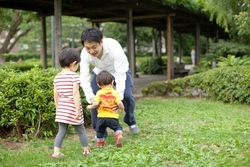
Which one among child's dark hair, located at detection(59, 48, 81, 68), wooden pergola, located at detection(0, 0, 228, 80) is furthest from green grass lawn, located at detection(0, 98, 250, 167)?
wooden pergola, located at detection(0, 0, 228, 80)

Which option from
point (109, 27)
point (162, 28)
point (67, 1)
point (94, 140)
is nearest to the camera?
point (94, 140)

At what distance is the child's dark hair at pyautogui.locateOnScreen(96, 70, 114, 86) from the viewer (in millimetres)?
4727

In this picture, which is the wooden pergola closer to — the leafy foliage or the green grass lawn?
the leafy foliage

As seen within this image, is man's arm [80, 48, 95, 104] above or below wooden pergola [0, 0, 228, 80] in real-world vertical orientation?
below

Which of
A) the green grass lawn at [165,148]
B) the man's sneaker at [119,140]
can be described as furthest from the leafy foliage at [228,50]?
the man's sneaker at [119,140]

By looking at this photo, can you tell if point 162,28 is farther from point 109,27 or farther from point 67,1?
point 109,27

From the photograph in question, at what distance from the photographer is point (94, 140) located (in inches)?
207

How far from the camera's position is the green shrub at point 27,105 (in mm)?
5453

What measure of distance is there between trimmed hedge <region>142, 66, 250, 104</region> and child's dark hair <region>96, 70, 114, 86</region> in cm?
545

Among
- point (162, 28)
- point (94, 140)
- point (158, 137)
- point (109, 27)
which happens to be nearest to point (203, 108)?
point (158, 137)

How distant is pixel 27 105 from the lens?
18.0 ft

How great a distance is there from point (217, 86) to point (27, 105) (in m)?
5.90

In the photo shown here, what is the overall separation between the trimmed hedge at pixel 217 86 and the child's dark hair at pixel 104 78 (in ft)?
17.9

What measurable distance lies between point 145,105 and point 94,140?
3.95 metres
